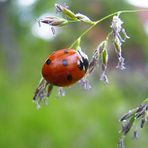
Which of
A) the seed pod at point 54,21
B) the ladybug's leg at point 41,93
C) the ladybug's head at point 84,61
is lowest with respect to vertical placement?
the ladybug's leg at point 41,93

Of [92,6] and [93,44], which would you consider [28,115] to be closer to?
[92,6]

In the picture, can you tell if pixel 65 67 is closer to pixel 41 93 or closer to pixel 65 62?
pixel 65 62

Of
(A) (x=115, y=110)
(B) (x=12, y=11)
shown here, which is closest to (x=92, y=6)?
(B) (x=12, y=11)

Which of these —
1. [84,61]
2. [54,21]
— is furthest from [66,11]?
[84,61]

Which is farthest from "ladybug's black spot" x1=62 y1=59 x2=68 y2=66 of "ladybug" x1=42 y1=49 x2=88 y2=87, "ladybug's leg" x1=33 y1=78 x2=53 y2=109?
"ladybug's leg" x1=33 y1=78 x2=53 y2=109

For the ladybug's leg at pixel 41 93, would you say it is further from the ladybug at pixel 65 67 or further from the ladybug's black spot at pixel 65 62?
the ladybug's black spot at pixel 65 62

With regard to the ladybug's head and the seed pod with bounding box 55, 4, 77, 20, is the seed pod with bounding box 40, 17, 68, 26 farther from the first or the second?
the ladybug's head

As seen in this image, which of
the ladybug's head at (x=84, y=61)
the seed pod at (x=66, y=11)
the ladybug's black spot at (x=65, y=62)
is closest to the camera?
the seed pod at (x=66, y=11)

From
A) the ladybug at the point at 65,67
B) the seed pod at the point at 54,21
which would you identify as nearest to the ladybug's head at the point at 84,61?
the ladybug at the point at 65,67
